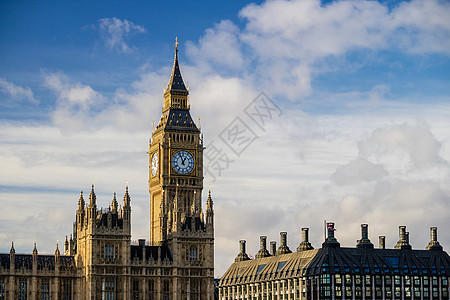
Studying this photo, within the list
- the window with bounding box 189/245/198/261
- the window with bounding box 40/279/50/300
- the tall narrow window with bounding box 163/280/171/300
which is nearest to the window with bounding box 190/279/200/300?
the window with bounding box 189/245/198/261

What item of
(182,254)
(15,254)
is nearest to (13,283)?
(15,254)

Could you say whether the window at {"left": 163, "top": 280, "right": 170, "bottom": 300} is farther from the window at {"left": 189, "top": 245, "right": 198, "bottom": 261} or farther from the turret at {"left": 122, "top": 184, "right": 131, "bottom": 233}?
the turret at {"left": 122, "top": 184, "right": 131, "bottom": 233}

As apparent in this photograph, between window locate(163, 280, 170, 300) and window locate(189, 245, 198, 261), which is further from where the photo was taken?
window locate(189, 245, 198, 261)

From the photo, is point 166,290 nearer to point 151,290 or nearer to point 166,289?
point 166,289

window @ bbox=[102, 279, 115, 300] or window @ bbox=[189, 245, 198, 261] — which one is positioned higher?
window @ bbox=[189, 245, 198, 261]

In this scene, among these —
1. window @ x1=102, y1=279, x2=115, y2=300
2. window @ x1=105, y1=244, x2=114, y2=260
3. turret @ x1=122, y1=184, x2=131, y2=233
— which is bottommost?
window @ x1=102, y1=279, x2=115, y2=300

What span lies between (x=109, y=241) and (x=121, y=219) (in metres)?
4.45

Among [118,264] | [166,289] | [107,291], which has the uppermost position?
[118,264]

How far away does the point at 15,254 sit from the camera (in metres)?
179

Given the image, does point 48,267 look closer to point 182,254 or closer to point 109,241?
point 109,241

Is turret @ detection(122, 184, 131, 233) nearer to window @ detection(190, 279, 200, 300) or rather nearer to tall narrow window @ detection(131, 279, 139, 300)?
tall narrow window @ detection(131, 279, 139, 300)

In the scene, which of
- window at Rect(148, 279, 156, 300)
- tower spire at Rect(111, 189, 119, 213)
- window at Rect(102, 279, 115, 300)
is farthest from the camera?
tower spire at Rect(111, 189, 119, 213)

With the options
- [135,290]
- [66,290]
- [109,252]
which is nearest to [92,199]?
[109,252]

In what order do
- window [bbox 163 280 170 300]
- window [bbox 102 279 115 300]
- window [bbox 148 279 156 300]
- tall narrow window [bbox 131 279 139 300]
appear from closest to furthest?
1. window [bbox 102 279 115 300]
2. tall narrow window [bbox 131 279 139 300]
3. window [bbox 148 279 156 300]
4. window [bbox 163 280 170 300]
